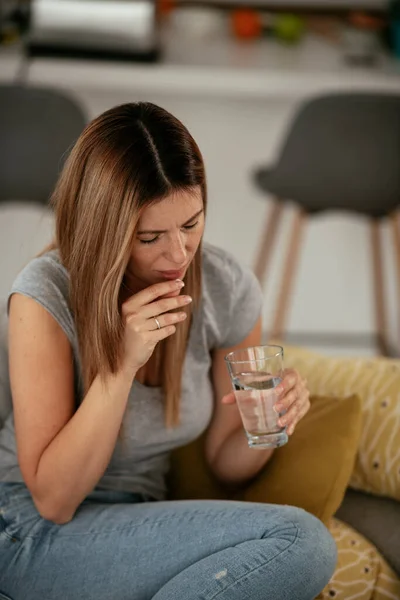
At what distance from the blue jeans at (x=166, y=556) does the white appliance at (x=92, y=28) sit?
2026 mm

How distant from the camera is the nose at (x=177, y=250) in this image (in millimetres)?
1208

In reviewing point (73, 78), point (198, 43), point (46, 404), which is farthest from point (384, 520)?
point (198, 43)

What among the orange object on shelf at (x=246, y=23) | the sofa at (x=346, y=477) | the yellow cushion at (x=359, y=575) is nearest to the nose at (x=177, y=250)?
the sofa at (x=346, y=477)

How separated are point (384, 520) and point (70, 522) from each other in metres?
0.54

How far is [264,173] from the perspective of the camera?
9.53 ft

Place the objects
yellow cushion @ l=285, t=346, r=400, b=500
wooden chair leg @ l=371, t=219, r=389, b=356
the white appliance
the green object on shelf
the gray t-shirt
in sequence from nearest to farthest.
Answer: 1. the gray t-shirt
2. yellow cushion @ l=285, t=346, r=400, b=500
3. the white appliance
4. wooden chair leg @ l=371, t=219, r=389, b=356
5. the green object on shelf

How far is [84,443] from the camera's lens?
1.23 meters

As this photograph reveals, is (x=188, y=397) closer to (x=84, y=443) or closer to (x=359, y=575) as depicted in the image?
(x=84, y=443)

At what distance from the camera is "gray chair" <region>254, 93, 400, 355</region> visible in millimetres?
2732

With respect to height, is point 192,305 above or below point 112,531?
above

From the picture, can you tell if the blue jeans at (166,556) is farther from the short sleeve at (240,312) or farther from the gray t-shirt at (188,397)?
the short sleeve at (240,312)

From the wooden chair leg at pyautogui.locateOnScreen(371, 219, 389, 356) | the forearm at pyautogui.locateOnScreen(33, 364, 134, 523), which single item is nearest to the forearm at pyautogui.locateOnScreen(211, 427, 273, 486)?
the forearm at pyautogui.locateOnScreen(33, 364, 134, 523)

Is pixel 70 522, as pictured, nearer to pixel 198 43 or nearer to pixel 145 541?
pixel 145 541

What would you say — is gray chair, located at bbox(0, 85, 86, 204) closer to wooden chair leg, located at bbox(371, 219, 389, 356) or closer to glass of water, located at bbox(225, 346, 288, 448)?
wooden chair leg, located at bbox(371, 219, 389, 356)
